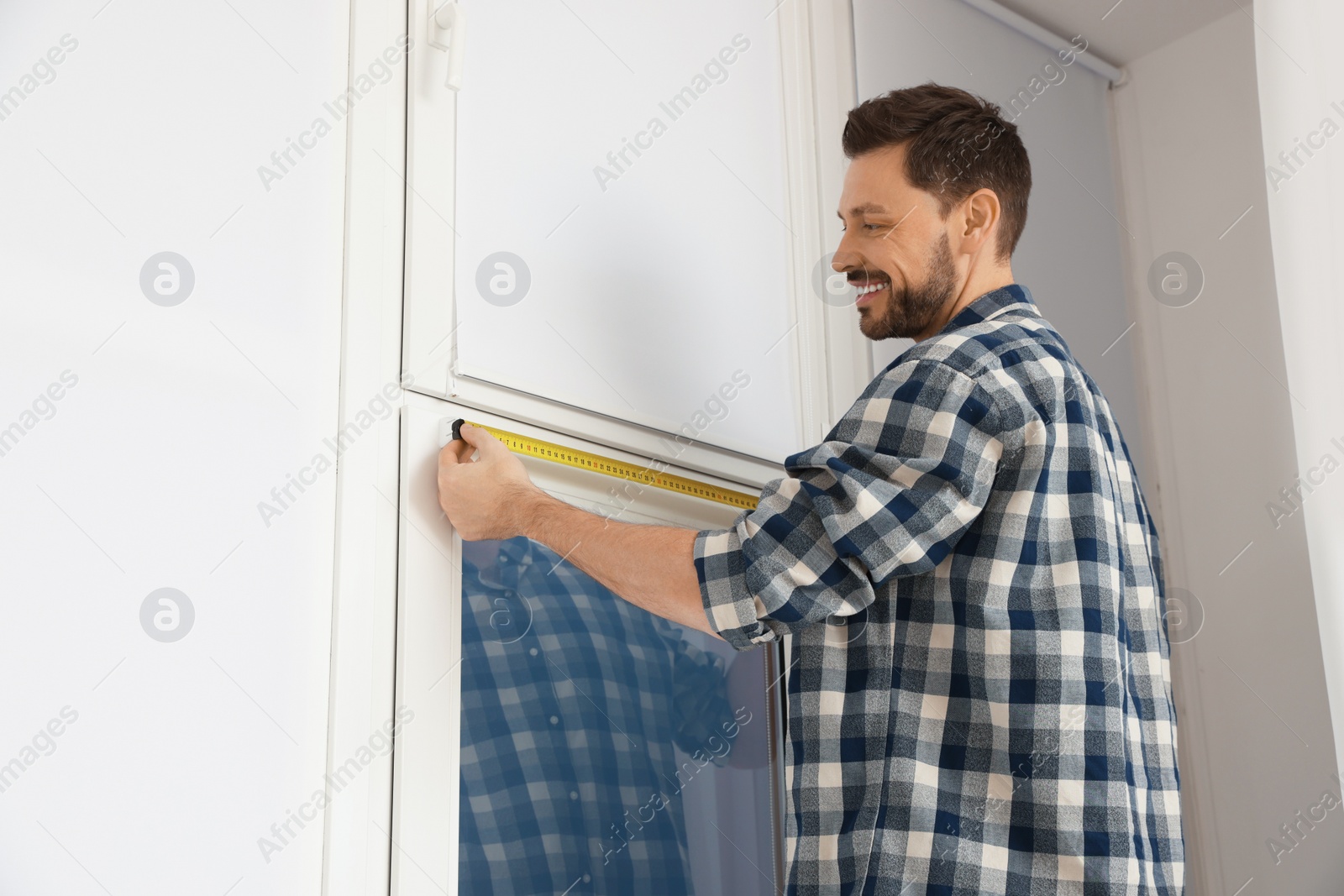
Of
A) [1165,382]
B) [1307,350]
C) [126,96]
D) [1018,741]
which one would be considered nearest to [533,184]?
[126,96]

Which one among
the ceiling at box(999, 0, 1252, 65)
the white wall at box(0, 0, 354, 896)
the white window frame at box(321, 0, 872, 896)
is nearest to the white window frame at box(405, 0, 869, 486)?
the white window frame at box(321, 0, 872, 896)

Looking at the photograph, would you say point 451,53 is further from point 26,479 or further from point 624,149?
point 26,479

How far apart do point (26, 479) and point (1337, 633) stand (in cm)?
177

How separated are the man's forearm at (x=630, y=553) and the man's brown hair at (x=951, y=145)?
0.59m

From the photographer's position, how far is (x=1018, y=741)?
116 centimetres

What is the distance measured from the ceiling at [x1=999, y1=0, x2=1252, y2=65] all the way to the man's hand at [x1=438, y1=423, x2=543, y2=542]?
162 cm

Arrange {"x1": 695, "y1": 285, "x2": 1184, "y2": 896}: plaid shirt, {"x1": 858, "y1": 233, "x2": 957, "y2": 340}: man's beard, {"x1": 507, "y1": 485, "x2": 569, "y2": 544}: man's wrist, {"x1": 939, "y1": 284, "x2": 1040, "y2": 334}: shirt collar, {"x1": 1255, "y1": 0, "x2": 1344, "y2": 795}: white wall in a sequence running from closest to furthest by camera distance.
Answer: {"x1": 695, "y1": 285, "x2": 1184, "y2": 896}: plaid shirt < {"x1": 507, "y1": 485, "x2": 569, "y2": 544}: man's wrist < {"x1": 939, "y1": 284, "x2": 1040, "y2": 334}: shirt collar < {"x1": 858, "y1": 233, "x2": 957, "y2": 340}: man's beard < {"x1": 1255, "y1": 0, "x2": 1344, "y2": 795}: white wall

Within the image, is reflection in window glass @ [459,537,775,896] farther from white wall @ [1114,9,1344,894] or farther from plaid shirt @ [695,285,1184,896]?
white wall @ [1114,9,1344,894]

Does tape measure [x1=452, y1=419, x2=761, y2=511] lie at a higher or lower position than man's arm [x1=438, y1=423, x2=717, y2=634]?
higher

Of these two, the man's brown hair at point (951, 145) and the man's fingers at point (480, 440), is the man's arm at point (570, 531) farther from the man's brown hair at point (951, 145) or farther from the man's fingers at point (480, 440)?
the man's brown hair at point (951, 145)

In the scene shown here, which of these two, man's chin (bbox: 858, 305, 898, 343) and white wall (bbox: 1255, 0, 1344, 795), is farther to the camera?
white wall (bbox: 1255, 0, 1344, 795)

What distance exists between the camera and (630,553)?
127 centimetres

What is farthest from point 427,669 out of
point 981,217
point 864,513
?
point 981,217

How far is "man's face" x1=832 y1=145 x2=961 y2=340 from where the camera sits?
1.52m
